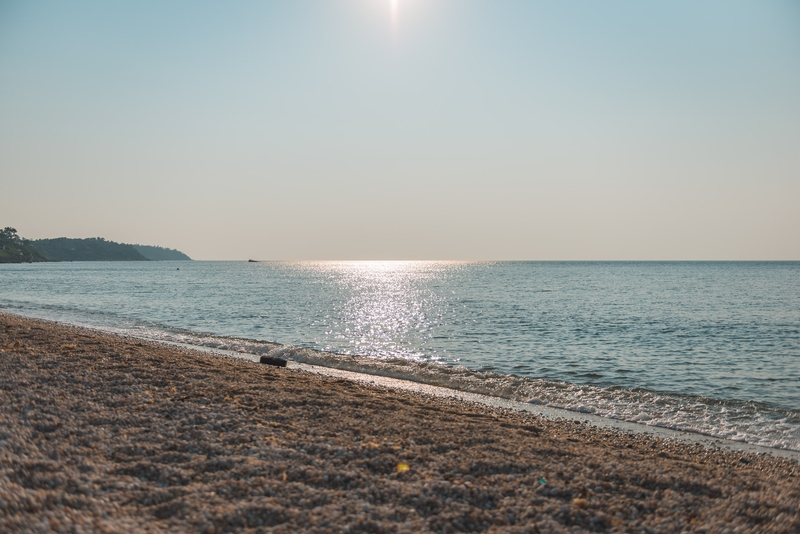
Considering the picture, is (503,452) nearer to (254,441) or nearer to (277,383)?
(254,441)

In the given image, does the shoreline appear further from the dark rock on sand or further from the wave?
the dark rock on sand

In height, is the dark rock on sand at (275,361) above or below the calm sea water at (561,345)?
above

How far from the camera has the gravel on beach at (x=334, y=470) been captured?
5.46 m

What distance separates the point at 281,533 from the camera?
200 inches

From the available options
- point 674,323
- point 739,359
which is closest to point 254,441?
point 739,359

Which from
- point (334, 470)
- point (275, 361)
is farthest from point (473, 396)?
point (334, 470)

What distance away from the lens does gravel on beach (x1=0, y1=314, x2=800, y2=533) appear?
546 centimetres

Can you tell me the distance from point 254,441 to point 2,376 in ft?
25.0

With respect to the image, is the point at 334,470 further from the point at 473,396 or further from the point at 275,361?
the point at 275,361

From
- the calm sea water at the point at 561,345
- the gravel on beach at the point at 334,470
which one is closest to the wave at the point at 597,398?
the calm sea water at the point at 561,345

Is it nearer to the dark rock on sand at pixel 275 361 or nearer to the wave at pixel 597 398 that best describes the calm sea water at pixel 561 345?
the wave at pixel 597 398

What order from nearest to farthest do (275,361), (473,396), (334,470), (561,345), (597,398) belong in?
(334,470)
(597,398)
(473,396)
(275,361)
(561,345)

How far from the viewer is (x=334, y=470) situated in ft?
22.0

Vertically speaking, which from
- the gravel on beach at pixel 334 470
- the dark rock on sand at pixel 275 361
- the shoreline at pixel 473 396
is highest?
the gravel on beach at pixel 334 470
